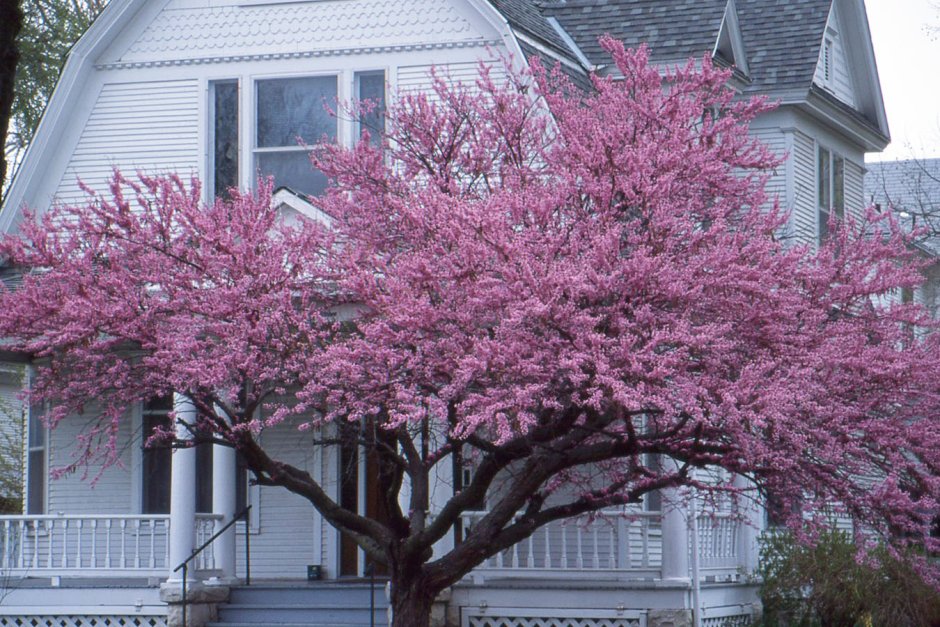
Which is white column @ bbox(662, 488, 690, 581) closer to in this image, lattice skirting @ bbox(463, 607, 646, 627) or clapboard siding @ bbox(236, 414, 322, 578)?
lattice skirting @ bbox(463, 607, 646, 627)

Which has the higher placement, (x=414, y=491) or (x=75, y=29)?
(x=75, y=29)

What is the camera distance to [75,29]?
99.2ft

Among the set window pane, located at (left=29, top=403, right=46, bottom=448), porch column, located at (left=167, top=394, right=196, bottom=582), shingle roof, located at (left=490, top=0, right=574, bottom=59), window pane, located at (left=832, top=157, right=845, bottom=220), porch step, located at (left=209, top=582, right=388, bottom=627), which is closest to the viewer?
porch step, located at (left=209, top=582, right=388, bottom=627)

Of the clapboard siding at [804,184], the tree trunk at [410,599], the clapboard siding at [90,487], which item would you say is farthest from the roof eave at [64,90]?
the clapboard siding at [804,184]

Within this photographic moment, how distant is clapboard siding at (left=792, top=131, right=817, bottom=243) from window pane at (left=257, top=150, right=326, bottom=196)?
6.47 meters

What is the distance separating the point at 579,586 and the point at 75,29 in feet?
66.4

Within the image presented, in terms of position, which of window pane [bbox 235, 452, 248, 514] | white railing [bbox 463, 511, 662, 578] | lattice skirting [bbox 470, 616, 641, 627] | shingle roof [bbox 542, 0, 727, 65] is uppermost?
shingle roof [bbox 542, 0, 727, 65]

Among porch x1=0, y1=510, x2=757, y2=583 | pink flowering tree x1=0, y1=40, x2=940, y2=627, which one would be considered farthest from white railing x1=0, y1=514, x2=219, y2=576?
pink flowering tree x1=0, y1=40, x2=940, y2=627

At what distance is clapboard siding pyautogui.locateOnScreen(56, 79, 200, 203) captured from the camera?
17.8 metres

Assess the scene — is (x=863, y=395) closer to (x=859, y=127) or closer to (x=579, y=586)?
(x=579, y=586)

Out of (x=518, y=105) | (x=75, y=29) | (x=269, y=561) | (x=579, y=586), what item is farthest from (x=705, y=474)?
(x=75, y=29)

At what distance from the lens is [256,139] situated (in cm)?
1769

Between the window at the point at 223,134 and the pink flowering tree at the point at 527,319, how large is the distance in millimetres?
4484

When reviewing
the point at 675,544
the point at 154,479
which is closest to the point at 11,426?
A: the point at 154,479
